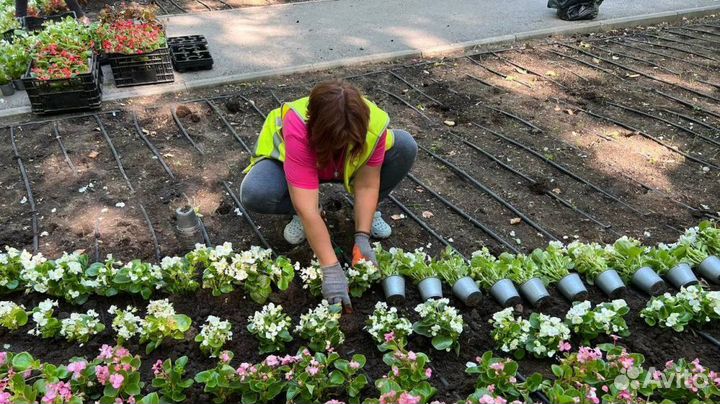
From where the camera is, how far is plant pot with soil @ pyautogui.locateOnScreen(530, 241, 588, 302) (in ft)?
9.62

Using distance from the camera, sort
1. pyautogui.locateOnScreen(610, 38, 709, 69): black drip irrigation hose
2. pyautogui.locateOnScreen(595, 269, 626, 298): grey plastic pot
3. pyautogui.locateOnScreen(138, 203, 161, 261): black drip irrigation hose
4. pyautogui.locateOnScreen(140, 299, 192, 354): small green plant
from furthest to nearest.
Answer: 1. pyautogui.locateOnScreen(610, 38, 709, 69): black drip irrigation hose
2. pyautogui.locateOnScreen(138, 203, 161, 261): black drip irrigation hose
3. pyautogui.locateOnScreen(595, 269, 626, 298): grey plastic pot
4. pyautogui.locateOnScreen(140, 299, 192, 354): small green plant

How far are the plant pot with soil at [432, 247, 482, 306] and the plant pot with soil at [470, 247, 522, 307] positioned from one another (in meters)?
0.05

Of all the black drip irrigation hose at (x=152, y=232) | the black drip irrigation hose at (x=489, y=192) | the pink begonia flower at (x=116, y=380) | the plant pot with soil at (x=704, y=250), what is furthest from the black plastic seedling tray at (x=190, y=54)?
the plant pot with soil at (x=704, y=250)

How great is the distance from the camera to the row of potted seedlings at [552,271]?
289 cm

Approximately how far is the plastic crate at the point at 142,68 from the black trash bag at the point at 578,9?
449 centimetres

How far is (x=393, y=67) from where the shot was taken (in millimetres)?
5902

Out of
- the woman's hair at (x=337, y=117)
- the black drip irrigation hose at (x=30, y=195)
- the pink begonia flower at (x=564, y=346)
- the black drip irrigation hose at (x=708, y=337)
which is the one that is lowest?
the black drip irrigation hose at (x=30, y=195)

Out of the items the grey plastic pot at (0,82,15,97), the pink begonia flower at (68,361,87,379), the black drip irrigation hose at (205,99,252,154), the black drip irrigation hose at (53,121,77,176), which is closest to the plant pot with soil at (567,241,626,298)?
the pink begonia flower at (68,361,87,379)

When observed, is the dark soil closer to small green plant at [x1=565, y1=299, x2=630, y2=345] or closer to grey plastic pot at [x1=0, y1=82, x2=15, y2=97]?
small green plant at [x1=565, y1=299, x2=630, y2=345]

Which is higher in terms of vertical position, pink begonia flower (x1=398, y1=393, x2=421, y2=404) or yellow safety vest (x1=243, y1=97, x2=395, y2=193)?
yellow safety vest (x1=243, y1=97, x2=395, y2=193)

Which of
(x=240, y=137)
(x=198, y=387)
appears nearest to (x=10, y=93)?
(x=240, y=137)

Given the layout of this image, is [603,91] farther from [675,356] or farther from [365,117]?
[365,117]

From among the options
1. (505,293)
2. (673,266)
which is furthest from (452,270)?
(673,266)

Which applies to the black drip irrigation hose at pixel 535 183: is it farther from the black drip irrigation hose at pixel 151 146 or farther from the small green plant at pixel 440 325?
the black drip irrigation hose at pixel 151 146
